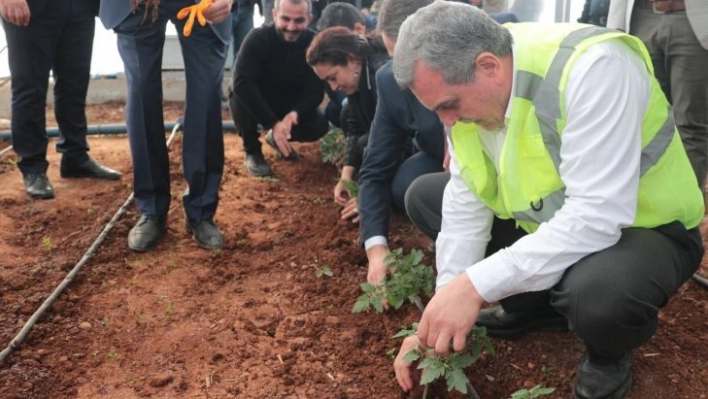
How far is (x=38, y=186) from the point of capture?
159 inches

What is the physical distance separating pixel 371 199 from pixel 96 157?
3.03m

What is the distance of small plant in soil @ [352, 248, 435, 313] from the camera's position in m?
2.52

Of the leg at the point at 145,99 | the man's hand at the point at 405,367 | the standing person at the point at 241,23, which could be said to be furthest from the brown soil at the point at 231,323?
the standing person at the point at 241,23

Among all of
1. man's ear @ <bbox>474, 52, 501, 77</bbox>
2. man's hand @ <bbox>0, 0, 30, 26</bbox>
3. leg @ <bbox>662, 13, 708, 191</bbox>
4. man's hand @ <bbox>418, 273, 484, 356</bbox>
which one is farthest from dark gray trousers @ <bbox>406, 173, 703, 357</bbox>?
man's hand @ <bbox>0, 0, 30, 26</bbox>

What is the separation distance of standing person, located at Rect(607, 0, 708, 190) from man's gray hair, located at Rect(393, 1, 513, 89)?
6.13 feet

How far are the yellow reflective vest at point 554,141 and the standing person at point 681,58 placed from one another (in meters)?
1.50

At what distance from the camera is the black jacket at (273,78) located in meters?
4.48

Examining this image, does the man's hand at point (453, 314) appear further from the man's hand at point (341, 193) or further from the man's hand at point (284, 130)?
the man's hand at point (284, 130)

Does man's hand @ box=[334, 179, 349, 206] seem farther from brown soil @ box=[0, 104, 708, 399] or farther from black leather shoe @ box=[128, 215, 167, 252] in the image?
black leather shoe @ box=[128, 215, 167, 252]

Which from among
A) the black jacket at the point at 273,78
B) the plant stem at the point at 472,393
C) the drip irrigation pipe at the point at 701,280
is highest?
the black jacket at the point at 273,78

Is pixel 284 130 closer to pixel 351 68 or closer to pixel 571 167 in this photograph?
pixel 351 68

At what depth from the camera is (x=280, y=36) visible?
14.8 feet

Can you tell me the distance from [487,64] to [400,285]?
1022mm

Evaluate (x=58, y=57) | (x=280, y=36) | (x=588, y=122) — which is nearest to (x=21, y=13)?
(x=58, y=57)
